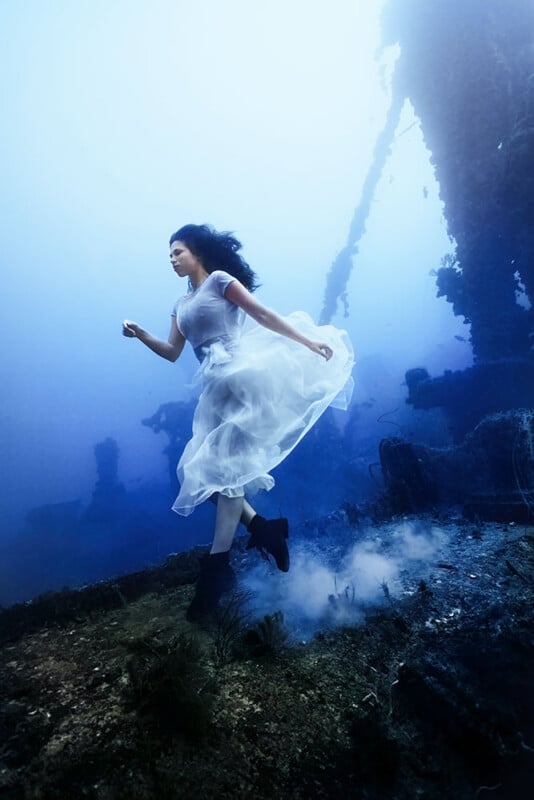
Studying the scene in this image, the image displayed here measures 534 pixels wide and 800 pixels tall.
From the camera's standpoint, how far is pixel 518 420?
22.0 ft

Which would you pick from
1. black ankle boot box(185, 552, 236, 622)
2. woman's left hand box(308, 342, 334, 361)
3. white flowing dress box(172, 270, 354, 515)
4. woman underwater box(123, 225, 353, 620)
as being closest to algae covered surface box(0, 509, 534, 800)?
black ankle boot box(185, 552, 236, 622)

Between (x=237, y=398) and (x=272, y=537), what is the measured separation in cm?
110

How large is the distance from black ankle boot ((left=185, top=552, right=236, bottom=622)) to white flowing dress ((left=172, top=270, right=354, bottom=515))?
445mm

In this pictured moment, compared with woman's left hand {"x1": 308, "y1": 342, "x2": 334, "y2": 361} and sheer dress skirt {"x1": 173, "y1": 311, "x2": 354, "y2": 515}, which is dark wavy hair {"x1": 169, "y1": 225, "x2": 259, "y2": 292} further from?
woman's left hand {"x1": 308, "y1": 342, "x2": 334, "y2": 361}

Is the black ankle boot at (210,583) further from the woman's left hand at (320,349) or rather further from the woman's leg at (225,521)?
the woman's left hand at (320,349)

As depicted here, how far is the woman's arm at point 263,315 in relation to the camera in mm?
2666

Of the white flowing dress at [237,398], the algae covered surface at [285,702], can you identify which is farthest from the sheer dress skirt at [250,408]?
the algae covered surface at [285,702]

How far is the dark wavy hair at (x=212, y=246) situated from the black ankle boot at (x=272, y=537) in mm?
2119

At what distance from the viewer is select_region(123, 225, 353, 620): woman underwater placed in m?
2.62

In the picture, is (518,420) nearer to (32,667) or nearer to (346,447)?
(32,667)

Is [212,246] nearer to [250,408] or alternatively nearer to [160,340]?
[160,340]

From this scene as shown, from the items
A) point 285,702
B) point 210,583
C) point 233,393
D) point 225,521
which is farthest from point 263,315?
point 285,702

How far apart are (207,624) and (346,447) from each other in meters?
24.5

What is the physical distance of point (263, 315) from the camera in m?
2.67
